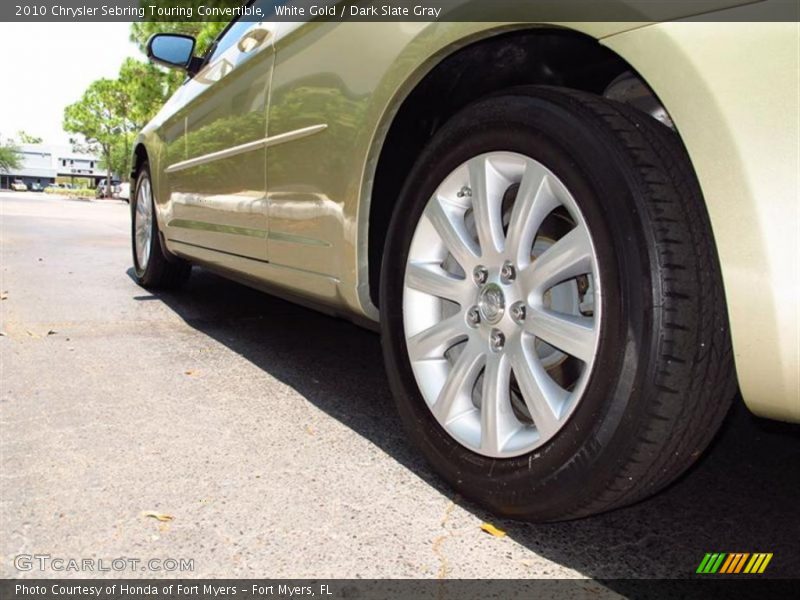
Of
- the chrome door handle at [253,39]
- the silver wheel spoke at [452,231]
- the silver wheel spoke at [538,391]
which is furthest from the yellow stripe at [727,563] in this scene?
the chrome door handle at [253,39]

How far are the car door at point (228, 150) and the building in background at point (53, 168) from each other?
124531mm

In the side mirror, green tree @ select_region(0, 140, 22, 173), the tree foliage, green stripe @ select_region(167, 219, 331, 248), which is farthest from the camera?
green tree @ select_region(0, 140, 22, 173)

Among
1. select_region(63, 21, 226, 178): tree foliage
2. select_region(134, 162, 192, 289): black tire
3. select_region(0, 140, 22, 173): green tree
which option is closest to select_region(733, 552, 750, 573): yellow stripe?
select_region(134, 162, 192, 289): black tire

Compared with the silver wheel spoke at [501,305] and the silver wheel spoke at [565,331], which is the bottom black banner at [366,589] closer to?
the silver wheel spoke at [501,305]

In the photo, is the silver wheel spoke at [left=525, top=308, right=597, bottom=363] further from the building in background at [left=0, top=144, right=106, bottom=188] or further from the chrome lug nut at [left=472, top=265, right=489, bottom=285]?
the building in background at [left=0, top=144, right=106, bottom=188]

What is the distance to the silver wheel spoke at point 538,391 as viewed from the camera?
5.20 feet

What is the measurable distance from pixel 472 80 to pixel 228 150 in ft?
4.98

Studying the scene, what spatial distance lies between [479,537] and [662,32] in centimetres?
116


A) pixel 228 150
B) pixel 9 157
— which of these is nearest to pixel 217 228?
pixel 228 150

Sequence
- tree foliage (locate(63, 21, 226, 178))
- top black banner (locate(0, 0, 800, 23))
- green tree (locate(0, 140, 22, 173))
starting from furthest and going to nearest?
green tree (locate(0, 140, 22, 173)) → tree foliage (locate(63, 21, 226, 178)) → top black banner (locate(0, 0, 800, 23))

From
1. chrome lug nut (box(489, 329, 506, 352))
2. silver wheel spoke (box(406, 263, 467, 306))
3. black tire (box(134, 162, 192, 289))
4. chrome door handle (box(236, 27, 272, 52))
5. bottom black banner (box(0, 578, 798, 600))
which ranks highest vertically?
chrome door handle (box(236, 27, 272, 52))

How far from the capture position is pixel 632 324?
4.62 feet

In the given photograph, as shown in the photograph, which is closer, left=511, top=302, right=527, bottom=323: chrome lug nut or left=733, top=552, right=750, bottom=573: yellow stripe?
left=733, top=552, right=750, bottom=573: yellow stripe

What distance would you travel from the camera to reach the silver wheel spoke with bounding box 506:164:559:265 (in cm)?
166
